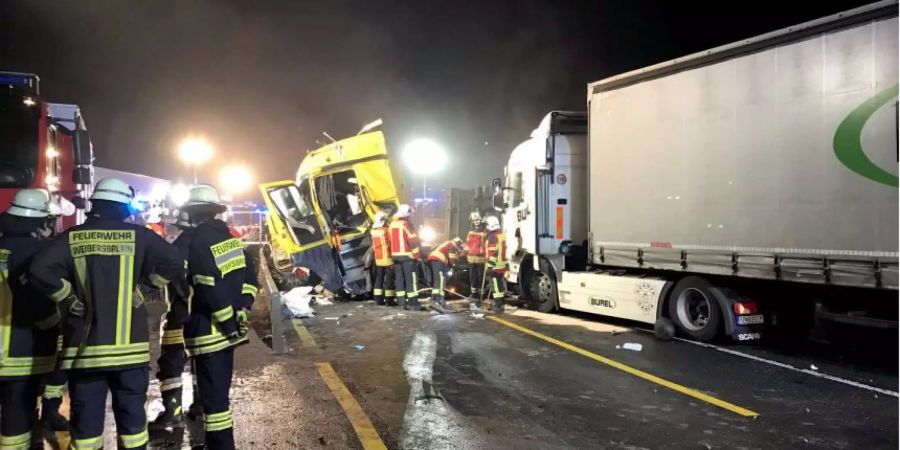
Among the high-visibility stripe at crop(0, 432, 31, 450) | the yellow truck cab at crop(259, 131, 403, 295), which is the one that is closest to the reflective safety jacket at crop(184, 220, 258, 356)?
the high-visibility stripe at crop(0, 432, 31, 450)

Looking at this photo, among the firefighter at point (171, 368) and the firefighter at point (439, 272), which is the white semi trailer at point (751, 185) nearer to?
the firefighter at point (439, 272)

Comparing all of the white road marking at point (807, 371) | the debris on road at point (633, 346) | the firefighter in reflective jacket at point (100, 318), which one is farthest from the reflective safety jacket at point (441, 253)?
the firefighter in reflective jacket at point (100, 318)

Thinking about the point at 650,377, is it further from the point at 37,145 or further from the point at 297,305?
the point at 37,145

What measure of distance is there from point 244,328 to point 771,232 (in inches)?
212

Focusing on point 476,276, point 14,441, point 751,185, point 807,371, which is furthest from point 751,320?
point 14,441

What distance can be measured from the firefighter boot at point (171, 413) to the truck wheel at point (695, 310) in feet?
18.9

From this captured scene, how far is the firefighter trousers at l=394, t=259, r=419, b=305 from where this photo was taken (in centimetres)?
1035

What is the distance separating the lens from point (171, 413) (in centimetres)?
455

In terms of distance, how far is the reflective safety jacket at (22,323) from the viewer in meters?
3.58

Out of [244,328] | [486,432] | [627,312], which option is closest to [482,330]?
[627,312]

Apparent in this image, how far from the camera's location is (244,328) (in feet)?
12.5

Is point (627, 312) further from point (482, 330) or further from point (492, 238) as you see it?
point (492, 238)

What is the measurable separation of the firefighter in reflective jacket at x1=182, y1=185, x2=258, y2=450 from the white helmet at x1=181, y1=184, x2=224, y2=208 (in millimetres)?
175

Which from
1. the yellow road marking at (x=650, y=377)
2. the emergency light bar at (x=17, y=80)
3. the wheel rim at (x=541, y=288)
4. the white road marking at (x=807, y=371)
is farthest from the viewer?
the wheel rim at (x=541, y=288)
